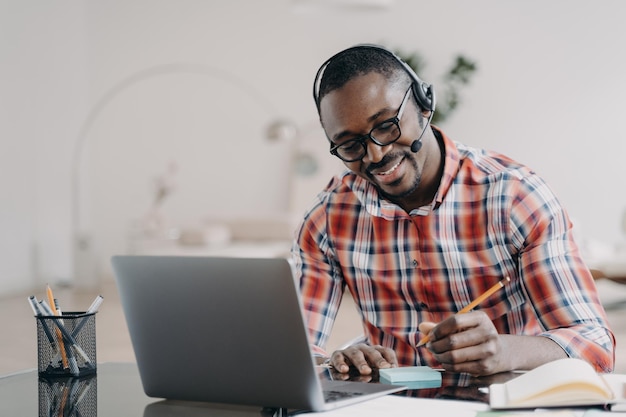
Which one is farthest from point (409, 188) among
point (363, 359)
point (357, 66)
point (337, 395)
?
point (337, 395)

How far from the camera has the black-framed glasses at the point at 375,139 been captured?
1.46 m

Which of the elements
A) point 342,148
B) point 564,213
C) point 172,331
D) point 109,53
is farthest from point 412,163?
point 109,53

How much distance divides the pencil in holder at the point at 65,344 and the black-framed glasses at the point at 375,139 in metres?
0.51

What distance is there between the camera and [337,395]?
3.37 ft

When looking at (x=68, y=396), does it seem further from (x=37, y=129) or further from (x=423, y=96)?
(x=37, y=129)

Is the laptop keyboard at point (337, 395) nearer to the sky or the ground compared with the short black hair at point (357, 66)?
nearer to the ground

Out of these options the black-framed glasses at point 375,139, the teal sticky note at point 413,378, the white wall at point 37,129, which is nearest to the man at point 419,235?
the black-framed glasses at point 375,139

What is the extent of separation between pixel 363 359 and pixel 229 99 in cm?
608

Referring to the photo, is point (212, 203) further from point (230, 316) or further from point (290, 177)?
point (230, 316)

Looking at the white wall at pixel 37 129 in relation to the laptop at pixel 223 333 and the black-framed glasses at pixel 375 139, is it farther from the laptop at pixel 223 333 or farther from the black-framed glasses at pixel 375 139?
the laptop at pixel 223 333

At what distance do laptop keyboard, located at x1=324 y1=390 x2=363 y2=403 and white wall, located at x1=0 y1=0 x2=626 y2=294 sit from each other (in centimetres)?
538

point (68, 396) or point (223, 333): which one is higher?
point (223, 333)

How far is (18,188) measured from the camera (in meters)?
6.19

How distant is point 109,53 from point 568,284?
651 cm
